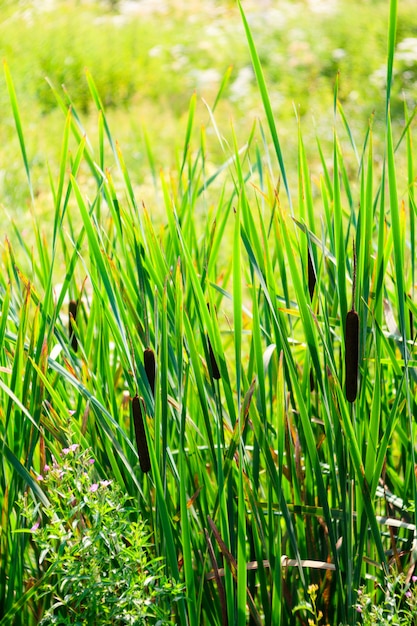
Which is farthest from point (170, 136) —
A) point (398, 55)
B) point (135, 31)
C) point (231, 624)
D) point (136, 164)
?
point (231, 624)

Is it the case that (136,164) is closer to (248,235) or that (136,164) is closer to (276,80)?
(276,80)

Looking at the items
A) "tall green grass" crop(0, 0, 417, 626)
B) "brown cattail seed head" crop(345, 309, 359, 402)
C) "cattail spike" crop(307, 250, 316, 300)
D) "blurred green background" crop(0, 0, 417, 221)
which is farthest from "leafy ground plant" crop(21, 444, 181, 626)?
"blurred green background" crop(0, 0, 417, 221)

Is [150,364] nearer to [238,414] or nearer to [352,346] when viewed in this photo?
[238,414]

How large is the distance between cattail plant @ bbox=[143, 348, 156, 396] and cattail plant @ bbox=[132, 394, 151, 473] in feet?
0.19

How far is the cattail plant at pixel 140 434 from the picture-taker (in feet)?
3.15

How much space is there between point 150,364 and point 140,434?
11 centimetres

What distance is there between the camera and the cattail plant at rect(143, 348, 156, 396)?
3.34 feet

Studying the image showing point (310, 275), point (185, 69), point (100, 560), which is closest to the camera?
point (100, 560)

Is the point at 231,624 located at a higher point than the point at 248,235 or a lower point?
lower

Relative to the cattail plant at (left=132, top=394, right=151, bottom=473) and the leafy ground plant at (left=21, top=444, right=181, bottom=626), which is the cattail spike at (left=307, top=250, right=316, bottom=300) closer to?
the cattail plant at (left=132, top=394, right=151, bottom=473)

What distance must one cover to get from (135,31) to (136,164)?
4545 mm

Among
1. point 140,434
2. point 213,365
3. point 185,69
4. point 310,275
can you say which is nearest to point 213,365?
point 213,365

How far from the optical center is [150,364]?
103 centimetres

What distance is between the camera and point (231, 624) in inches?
38.2
